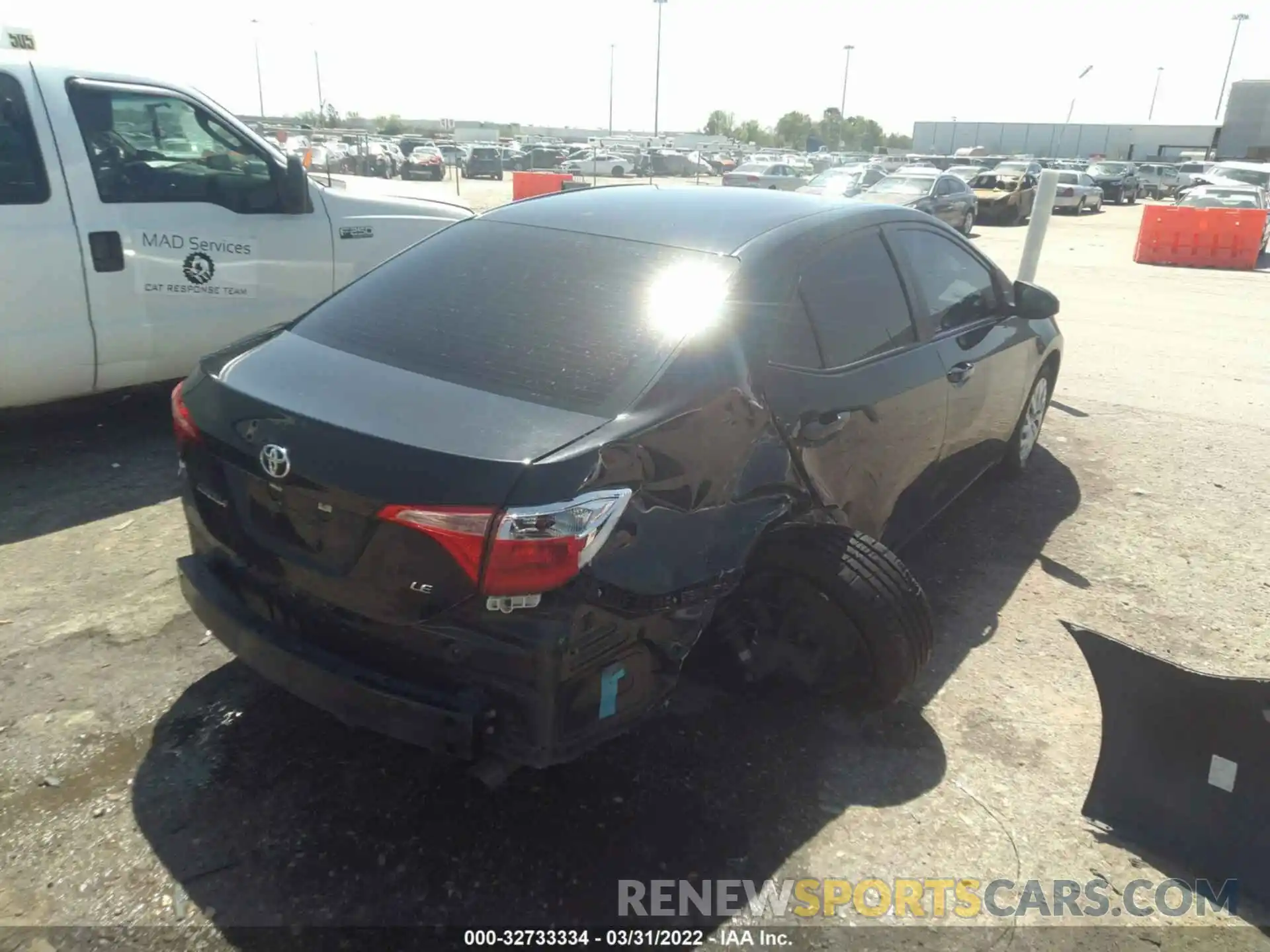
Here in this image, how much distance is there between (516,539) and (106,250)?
3.66m

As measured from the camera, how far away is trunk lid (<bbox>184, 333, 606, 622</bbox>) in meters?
2.19

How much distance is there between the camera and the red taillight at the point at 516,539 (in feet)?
6.97

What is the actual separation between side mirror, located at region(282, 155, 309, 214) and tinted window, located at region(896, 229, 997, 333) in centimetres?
335

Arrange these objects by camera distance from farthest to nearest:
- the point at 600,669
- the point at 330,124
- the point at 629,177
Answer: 1. the point at 330,124
2. the point at 629,177
3. the point at 600,669

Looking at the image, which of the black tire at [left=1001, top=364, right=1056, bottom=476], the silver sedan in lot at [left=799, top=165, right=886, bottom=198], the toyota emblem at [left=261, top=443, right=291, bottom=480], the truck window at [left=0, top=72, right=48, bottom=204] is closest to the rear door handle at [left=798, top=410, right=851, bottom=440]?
the toyota emblem at [left=261, top=443, right=291, bottom=480]

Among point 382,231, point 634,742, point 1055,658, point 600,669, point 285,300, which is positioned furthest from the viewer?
point 382,231

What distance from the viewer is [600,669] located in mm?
2305

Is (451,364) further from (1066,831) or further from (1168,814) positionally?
(1168,814)

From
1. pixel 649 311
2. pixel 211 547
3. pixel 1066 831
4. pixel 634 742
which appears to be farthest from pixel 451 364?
pixel 1066 831

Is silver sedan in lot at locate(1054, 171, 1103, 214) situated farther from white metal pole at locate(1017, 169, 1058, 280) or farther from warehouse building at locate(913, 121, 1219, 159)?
warehouse building at locate(913, 121, 1219, 159)

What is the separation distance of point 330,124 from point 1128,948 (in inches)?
3459

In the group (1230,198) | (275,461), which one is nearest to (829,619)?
(275,461)

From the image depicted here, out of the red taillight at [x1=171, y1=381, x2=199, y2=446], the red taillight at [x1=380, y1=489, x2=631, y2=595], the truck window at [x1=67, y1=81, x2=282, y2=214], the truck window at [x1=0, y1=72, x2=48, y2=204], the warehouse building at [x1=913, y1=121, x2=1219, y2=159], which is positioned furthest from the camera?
the warehouse building at [x1=913, y1=121, x2=1219, y2=159]

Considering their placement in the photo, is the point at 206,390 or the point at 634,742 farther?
the point at 634,742
